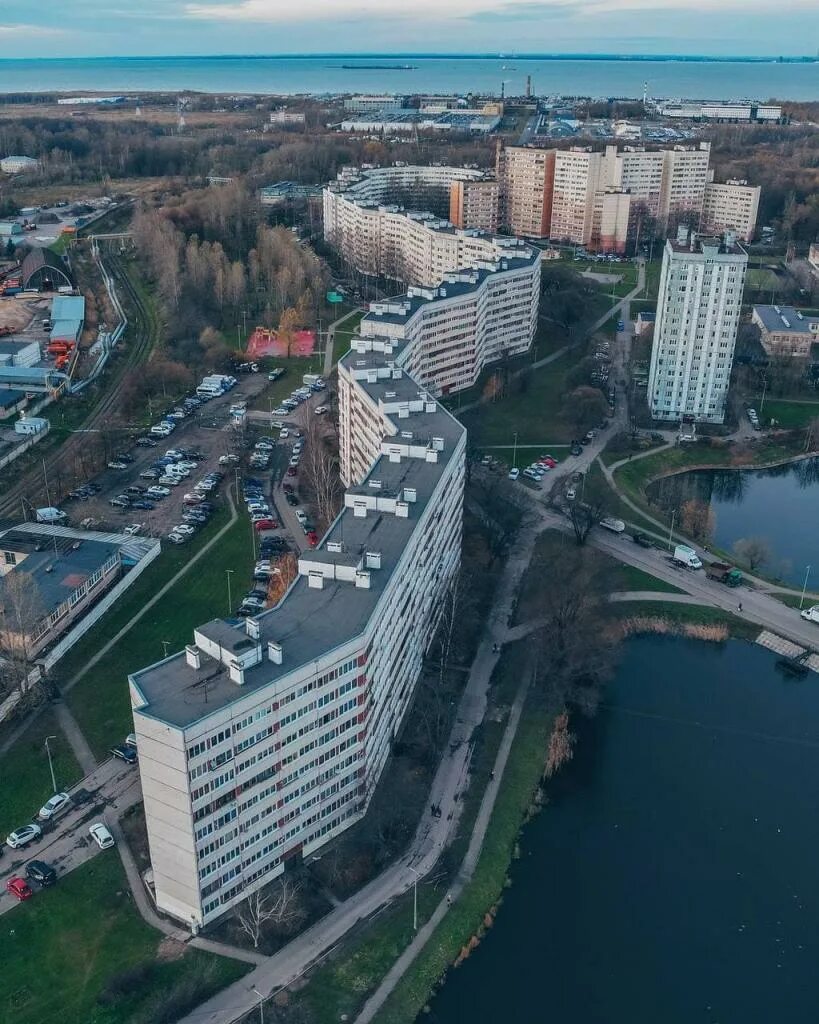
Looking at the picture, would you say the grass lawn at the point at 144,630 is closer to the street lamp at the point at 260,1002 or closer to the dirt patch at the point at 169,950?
the dirt patch at the point at 169,950

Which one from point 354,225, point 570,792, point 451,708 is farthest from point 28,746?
point 354,225

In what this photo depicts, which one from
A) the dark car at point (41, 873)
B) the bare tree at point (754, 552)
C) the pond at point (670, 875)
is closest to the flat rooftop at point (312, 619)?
the dark car at point (41, 873)

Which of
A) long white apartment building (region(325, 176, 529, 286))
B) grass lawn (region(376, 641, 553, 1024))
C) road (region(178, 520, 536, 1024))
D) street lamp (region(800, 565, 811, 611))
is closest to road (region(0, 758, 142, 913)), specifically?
road (region(178, 520, 536, 1024))

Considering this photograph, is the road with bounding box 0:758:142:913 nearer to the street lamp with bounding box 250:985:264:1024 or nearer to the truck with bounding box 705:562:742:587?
the street lamp with bounding box 250:985:264:1024

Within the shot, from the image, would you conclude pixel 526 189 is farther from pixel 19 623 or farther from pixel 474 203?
pixel 19 623

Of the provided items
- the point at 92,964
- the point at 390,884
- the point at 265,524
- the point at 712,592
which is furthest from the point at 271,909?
the point at 712,592
